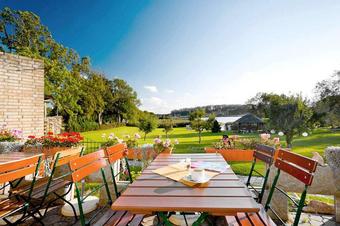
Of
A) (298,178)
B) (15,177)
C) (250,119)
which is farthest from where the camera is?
(250,119)

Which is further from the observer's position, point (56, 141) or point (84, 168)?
point (56, 141)

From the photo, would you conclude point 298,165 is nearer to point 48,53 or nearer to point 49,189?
point 49,189

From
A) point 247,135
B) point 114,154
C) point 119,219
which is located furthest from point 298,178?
point 247,135

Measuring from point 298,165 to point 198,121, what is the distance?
1674 centimetres

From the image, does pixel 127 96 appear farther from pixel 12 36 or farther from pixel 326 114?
pixel 326 114

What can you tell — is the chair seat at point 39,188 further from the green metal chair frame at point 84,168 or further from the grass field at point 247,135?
the grass field at point 247,135

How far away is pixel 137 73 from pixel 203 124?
676cm

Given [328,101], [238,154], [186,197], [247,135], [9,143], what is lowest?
[247,135]

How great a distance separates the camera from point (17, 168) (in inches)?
83.8

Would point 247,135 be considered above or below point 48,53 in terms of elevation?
below

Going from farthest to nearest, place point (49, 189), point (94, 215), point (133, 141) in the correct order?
point (133, 141) < point (49, 189) < point (94, 215)

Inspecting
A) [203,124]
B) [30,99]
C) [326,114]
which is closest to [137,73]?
[203,124]

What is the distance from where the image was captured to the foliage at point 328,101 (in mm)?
23438

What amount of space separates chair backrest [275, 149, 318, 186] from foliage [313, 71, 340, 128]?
25.6 metres
